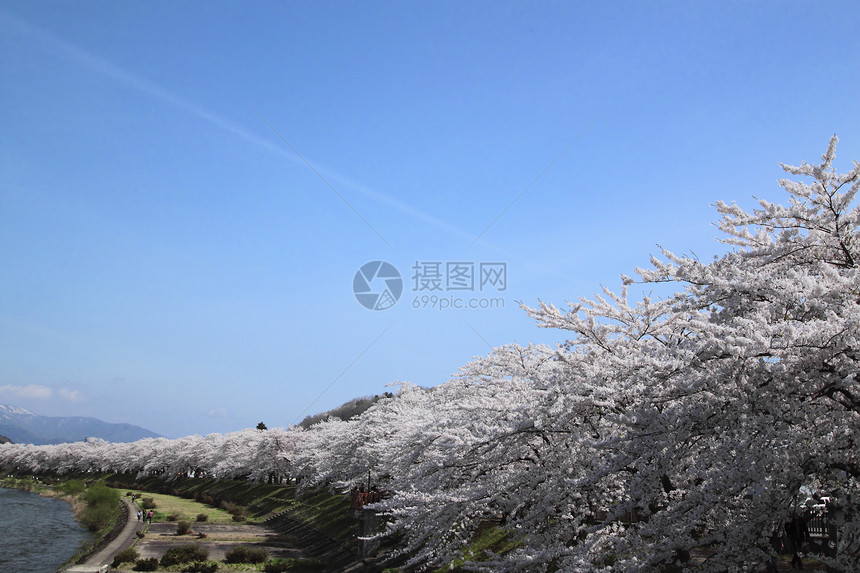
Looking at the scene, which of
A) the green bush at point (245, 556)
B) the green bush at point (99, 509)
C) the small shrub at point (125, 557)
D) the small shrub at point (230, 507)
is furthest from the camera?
the small shrub at point (230, 507)

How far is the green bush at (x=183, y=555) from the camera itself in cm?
3356

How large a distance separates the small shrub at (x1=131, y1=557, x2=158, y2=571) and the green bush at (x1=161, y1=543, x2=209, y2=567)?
1.71ft

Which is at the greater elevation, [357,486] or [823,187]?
[823,187]

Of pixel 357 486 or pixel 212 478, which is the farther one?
pixel 212 478

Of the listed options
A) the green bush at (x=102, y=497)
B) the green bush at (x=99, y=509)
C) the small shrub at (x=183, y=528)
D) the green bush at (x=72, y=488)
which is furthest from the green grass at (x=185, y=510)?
the green bush at (x=72, y=488)

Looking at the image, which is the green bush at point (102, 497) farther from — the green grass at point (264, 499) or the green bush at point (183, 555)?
the green bush at point (183, 555)

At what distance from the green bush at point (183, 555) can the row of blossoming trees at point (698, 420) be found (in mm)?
25207

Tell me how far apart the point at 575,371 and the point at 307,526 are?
37329 millimetres

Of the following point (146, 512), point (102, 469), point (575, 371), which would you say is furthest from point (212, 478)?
point (575, 371)

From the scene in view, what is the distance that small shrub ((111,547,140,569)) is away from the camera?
3305cm

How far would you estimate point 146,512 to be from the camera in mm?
49219

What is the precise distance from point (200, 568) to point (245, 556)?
318 centimetres

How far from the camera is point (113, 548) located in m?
36.9

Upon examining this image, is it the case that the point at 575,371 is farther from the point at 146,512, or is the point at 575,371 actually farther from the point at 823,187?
the point at 146,512
